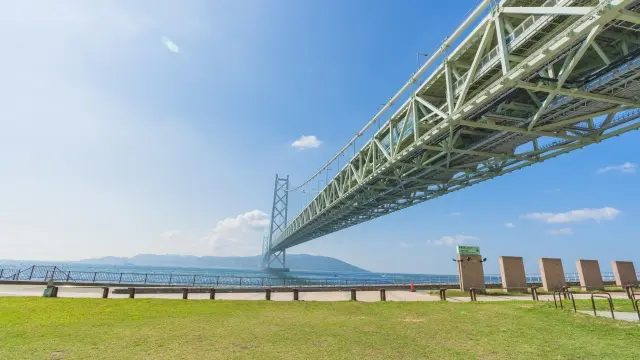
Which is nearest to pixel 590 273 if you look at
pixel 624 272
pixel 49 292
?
pixel 624 272

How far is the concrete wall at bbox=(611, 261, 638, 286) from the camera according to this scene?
83.6 ft

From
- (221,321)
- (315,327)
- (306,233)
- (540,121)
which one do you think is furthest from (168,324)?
(306,233)

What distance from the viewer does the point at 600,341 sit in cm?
827

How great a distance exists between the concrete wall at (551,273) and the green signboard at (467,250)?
519cm

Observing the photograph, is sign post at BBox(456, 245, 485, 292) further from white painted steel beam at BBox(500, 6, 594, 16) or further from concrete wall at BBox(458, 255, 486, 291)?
white painted steel beam at BBox(500, 6, 594, 16)

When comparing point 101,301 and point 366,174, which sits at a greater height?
point 366,174

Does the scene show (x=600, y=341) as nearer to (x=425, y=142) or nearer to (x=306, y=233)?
(x=425, y=142)

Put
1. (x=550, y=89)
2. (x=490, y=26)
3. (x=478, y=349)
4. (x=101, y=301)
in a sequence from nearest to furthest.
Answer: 1. (x=478, y=349)
2. (x=550, y=89)
3. (x=490, y=26)
4. (x=101, y=301)

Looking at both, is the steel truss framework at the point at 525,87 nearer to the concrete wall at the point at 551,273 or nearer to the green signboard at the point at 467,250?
the green signboard at the point at 467,250

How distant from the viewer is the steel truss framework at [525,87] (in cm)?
1059

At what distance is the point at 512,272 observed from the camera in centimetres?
2383

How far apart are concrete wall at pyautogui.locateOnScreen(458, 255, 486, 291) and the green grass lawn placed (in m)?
9.52

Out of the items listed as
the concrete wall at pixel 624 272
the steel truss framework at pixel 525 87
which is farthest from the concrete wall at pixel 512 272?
the concrete wall at pixel 624 272

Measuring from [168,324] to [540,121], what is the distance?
18.9 m
